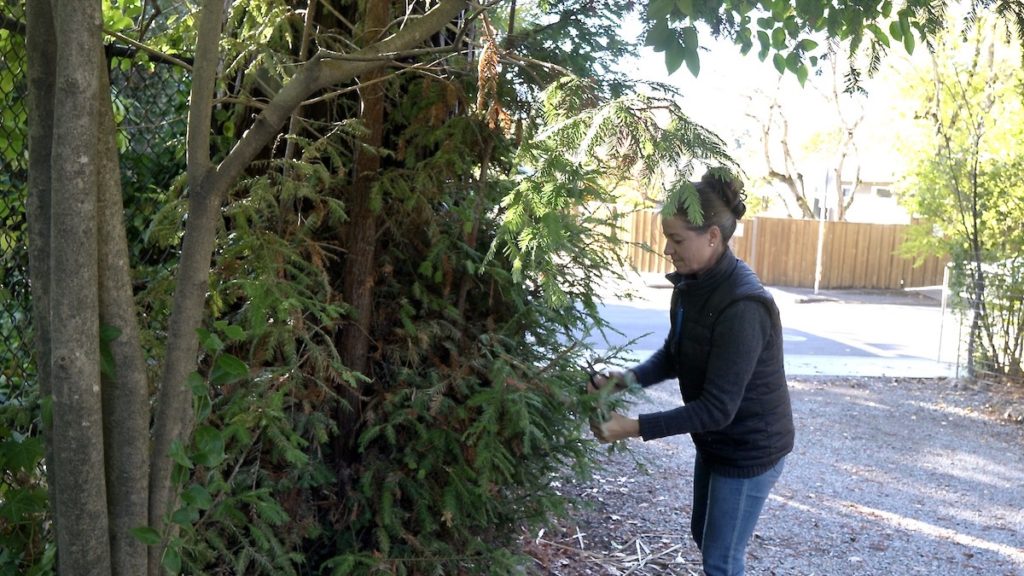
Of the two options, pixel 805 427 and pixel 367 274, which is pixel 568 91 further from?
pixel 805 427

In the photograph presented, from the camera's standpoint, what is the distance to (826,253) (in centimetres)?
2739

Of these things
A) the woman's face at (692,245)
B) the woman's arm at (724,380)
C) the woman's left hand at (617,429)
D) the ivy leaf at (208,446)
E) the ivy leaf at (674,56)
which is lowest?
the woman's left hand at (617,429)

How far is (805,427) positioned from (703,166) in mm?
6843

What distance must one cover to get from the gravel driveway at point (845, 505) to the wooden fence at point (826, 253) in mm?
17741

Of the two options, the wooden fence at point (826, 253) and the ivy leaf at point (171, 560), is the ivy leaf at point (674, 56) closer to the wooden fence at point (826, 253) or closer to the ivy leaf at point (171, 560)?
the ivy leaf at point (171, 560)

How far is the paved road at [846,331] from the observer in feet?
40.8

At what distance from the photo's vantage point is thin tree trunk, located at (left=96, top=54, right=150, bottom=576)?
85.0 inches

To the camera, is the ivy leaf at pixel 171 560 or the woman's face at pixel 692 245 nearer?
the ivy leaf at pixel 171 560

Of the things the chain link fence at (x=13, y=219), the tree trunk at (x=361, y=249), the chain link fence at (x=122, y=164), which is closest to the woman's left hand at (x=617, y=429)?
the tree trunk at (x=361, y=249)

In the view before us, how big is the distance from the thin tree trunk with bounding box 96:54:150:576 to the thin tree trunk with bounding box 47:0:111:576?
9cm

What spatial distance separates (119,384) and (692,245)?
73.5 inches

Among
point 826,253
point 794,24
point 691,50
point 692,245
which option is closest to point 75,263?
point 692,245

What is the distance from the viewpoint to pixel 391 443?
11.4 feet

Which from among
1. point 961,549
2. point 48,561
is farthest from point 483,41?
point 961,549
